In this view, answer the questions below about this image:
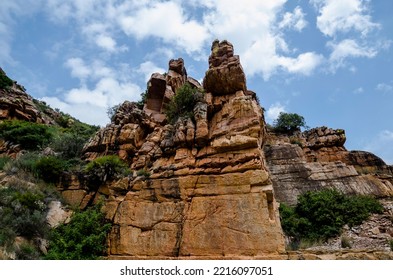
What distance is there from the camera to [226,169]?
12.9 metres

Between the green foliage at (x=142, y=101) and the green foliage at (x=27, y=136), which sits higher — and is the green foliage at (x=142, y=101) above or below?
above

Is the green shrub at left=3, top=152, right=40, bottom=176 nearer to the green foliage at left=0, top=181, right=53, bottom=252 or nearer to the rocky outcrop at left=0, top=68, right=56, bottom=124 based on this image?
the green foliage at left=0, top=181, right=53, bottom=252

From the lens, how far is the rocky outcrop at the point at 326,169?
2548cm

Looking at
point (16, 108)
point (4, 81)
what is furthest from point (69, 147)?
point (4, 81)

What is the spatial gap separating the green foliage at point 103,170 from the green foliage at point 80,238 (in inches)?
87.5

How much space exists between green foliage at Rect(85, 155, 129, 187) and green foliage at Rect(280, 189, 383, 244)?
537 inches

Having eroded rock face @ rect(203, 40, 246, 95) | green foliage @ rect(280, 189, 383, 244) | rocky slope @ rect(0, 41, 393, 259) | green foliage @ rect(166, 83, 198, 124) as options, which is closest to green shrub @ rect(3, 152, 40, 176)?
rocky slope @ rect(0, 41, 393, 259)

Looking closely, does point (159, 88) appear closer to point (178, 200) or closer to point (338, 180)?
point (178, 200)

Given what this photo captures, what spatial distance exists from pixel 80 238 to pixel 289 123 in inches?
1217

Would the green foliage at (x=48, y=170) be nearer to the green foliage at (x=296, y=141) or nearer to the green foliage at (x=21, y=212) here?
the green foliage at (x=21, y=212)

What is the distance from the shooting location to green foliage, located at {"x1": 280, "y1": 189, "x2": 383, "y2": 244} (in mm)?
21156

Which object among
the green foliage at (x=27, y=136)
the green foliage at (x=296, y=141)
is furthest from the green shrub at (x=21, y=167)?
the green foliage at (x=296, y=141)

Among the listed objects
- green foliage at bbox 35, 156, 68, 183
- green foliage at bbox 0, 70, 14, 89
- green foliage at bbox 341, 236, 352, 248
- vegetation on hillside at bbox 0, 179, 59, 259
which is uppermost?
green foliage at bbox 0, 70, 14, 89

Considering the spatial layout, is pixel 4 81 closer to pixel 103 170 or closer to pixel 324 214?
pixel 103 170
